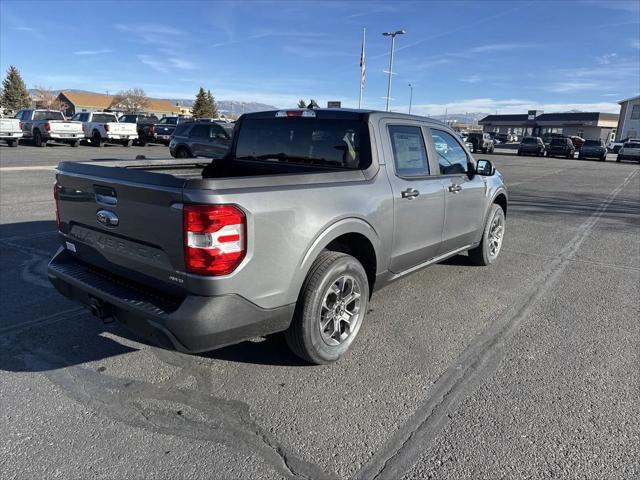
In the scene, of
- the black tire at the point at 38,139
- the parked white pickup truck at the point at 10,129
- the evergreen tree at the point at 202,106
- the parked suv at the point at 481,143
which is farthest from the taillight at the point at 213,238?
the evergreen tree at the point at 202,106

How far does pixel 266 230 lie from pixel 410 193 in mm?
1678

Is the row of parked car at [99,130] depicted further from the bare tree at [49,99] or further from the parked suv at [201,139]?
the bare tree at [49,99]

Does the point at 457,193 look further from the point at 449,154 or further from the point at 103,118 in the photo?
the point at 103,118

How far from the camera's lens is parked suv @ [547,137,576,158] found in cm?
3588

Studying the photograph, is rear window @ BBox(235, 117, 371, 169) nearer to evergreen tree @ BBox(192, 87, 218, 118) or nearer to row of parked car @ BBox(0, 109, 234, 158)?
row of parked car @ BBox(0, 109, 234, 158)

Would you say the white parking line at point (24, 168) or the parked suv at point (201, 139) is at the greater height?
the parked suv at point (201, 139)

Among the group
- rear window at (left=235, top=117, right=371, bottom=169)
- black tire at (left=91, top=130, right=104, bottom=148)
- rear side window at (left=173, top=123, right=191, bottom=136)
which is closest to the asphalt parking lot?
rear window at (left=235, top=117, right=371, bottom=169)

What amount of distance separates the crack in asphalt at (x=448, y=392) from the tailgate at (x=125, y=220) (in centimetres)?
148

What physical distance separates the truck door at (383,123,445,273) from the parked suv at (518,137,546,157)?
36.4 meters

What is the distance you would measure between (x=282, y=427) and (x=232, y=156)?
8.98 ft

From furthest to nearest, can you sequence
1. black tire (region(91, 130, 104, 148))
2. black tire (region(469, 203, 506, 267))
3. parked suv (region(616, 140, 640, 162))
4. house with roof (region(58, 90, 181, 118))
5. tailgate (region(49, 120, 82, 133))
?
house with roof (region(58, 90, 181, 118)) → parked suv (region(616, 140, 640, 162)) → black tire (region(91, 130, 104, 148)) → tailgate (region(49, 120, 82, 133)) → black tire (region(469, 203, 506, 267))

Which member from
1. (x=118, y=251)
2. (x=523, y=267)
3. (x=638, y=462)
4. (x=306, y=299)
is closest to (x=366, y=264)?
(x=306, y=299)

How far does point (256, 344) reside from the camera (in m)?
3.69

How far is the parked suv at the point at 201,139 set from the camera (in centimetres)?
1540
